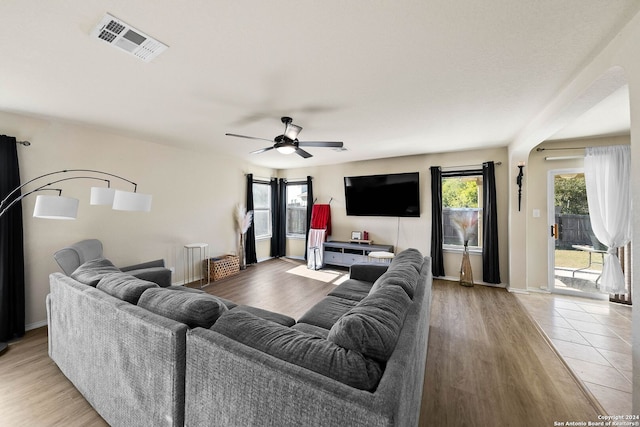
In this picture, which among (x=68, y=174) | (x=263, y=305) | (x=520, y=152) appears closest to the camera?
(x=68, y=174)

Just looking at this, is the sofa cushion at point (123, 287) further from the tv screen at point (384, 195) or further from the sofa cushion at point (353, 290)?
the tv screen at point (384, 195)

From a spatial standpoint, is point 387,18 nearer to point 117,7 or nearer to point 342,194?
point 117,7

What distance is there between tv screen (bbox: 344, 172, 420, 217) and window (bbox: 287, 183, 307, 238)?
1393 mm

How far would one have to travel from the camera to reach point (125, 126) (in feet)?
10.4

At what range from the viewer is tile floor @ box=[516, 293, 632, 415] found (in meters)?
1.87

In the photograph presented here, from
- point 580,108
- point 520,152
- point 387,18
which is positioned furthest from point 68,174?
point 520,152

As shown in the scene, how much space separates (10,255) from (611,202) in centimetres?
740

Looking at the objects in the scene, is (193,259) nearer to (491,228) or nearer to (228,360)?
(228,360)

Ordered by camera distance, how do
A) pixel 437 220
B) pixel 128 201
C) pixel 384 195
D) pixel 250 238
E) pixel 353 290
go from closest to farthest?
pixel 128 201 < pixel 353 290 < pixel 437 220 < pixel 384 195 < pixel 250 238

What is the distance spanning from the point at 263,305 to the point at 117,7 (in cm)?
318

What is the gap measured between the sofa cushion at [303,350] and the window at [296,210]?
520 cm

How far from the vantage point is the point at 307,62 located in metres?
1.81

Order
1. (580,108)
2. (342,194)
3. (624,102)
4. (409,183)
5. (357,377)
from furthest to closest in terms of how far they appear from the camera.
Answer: (342,194) < (409,183) < (624,102) < (580,108) < (357,377)

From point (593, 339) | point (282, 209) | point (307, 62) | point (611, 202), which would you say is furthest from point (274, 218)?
point (611, 202)
